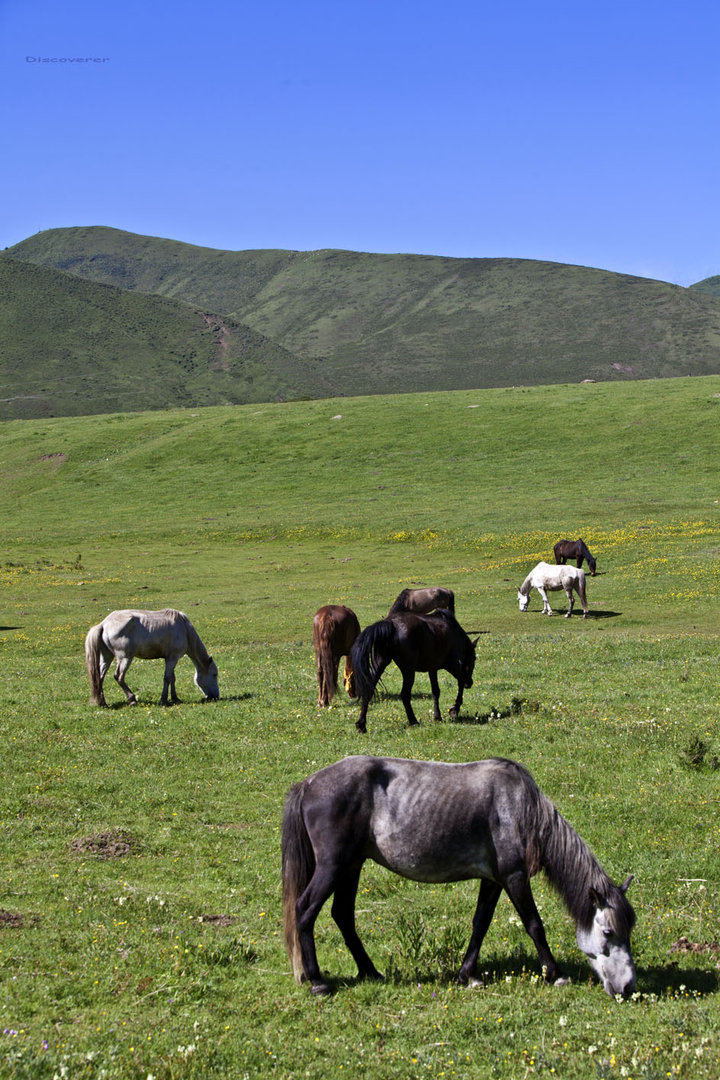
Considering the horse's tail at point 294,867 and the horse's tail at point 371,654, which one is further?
the horse's tail at point 371,654

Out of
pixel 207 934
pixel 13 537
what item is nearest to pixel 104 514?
pixel 13 537

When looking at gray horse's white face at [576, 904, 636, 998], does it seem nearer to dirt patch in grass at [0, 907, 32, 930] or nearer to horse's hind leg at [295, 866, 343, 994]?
horse's hind leg at [295, 866, 343, 994]

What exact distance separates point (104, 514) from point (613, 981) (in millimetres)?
62395

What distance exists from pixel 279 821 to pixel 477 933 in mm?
4796

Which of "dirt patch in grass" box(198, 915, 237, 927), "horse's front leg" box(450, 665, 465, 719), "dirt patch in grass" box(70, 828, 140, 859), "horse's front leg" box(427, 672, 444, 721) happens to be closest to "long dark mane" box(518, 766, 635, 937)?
"dirt patch in grass" box(198, 915, 237, 927)

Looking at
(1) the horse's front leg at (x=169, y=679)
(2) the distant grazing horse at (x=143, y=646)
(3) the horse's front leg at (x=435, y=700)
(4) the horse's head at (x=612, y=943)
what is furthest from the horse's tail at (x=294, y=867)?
(1) the horse's front leg at (x=169, y=679)

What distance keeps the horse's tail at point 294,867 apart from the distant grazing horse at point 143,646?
38.9 ft

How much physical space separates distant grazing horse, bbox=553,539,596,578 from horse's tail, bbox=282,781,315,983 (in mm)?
32279

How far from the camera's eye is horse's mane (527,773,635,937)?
7820mm

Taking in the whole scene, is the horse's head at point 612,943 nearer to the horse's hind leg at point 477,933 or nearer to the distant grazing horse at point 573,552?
the horse's hind leg at point 477,933

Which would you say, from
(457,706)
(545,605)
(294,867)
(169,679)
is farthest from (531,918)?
(545,605)

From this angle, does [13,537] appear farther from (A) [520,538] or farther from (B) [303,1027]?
(B) [303,1027]

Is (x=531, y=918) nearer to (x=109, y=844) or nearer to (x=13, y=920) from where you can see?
(x=13, y=920)

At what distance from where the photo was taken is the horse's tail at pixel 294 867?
8.02m
